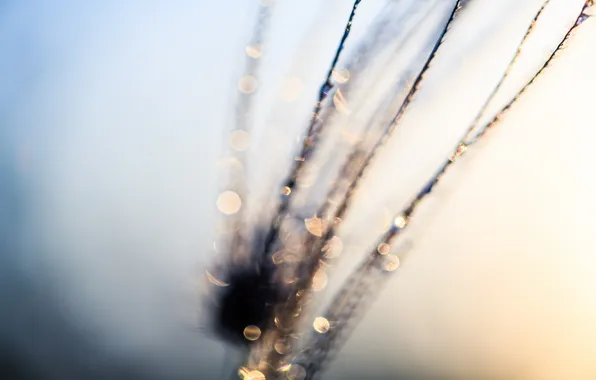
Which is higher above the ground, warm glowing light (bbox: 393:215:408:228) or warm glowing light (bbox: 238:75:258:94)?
warm glowing light (bbox: 238:75:258:94)

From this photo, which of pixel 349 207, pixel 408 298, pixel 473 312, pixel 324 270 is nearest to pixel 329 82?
pixel 349 207

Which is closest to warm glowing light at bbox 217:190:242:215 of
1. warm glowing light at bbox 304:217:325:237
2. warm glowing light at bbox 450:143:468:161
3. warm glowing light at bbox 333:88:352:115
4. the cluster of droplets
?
the cluster of droplets

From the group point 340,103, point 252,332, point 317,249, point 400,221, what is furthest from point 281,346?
point 340,103

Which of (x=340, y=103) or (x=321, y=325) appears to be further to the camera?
(x=321, y=325)

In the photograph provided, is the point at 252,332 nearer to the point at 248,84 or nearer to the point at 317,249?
the point at 317,249

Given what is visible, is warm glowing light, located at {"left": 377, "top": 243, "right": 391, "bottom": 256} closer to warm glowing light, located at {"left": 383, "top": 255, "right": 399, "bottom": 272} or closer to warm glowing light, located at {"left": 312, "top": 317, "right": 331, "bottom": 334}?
warm glowing light, located at {"left": 383, "top": 255, "right": 399, "bottom": 272}

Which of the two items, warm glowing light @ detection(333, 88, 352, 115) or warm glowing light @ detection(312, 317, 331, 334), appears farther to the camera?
warm glowing light @ detection(312, 317, 331, 334)
